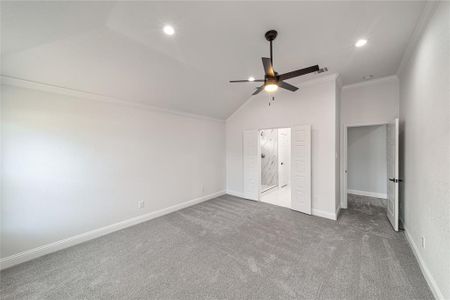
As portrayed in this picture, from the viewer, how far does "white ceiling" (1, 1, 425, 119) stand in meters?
1.77

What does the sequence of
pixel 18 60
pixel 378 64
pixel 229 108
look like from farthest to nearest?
pixel 229 108 < pixel 378 64 < pixel 18 60

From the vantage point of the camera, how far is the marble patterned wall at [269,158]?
6.21 m

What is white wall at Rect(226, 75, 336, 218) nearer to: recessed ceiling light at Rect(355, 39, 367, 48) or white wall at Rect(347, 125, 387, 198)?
recessed ceiling light at Rect(355, 39, 367, 48)

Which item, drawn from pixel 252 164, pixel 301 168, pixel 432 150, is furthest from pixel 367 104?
pixel 252 164

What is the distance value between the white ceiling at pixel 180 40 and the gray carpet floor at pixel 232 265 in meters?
2.56

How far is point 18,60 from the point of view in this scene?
204 centimetres

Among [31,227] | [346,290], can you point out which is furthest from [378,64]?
[31,227]

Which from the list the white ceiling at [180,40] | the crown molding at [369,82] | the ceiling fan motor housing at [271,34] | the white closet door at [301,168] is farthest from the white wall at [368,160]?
the ceiling fan motor housing at [271,34]

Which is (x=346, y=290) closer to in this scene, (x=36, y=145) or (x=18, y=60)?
(x=36, y=145)

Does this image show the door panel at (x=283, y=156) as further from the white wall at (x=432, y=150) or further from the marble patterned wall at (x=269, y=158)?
the white wall at (x=432, y=150)

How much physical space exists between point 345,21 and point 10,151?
455 centimetres

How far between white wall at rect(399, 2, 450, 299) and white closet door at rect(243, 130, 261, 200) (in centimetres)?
290

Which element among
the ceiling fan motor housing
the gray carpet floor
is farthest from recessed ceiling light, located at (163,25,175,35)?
the gray carpet floor

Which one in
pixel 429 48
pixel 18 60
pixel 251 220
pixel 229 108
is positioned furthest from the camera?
pixel 229 108
